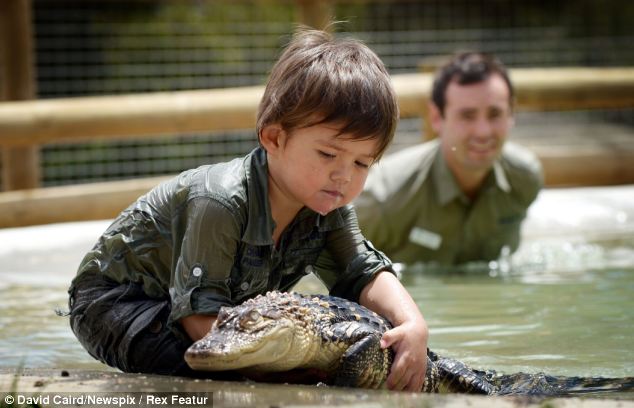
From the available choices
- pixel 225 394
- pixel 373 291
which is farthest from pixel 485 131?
pixel 225 394

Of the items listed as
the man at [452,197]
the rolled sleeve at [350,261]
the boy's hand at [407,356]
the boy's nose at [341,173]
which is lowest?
the man at [452,197]

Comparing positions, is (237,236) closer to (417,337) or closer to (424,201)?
(417,337)

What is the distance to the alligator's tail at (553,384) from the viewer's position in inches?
109

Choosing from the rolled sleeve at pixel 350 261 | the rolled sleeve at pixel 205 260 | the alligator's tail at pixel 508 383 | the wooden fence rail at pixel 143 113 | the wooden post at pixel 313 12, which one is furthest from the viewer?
the wooden post at pixel 313 12

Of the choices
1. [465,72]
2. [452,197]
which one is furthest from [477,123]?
[452,197]

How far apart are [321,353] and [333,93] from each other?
0.67 meters

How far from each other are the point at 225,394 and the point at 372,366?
1.51 feet

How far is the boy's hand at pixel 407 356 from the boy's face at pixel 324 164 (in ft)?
1.23

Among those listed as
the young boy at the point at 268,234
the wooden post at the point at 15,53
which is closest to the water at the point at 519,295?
the young boy at the point at 268,234

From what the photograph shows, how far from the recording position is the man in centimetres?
546

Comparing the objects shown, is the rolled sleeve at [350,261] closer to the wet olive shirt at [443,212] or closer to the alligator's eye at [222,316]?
the alligator's eye at [222,316]

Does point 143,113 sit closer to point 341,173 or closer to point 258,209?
point 258,209

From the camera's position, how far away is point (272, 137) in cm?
287

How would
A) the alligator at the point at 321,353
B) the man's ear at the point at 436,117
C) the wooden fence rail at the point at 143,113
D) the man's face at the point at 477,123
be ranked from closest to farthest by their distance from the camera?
the alligator at the point at 321,353
the man's face at the point at 477,123
the man's ear at the point at 436,117
the wooden fence rail at the point at 143,113
